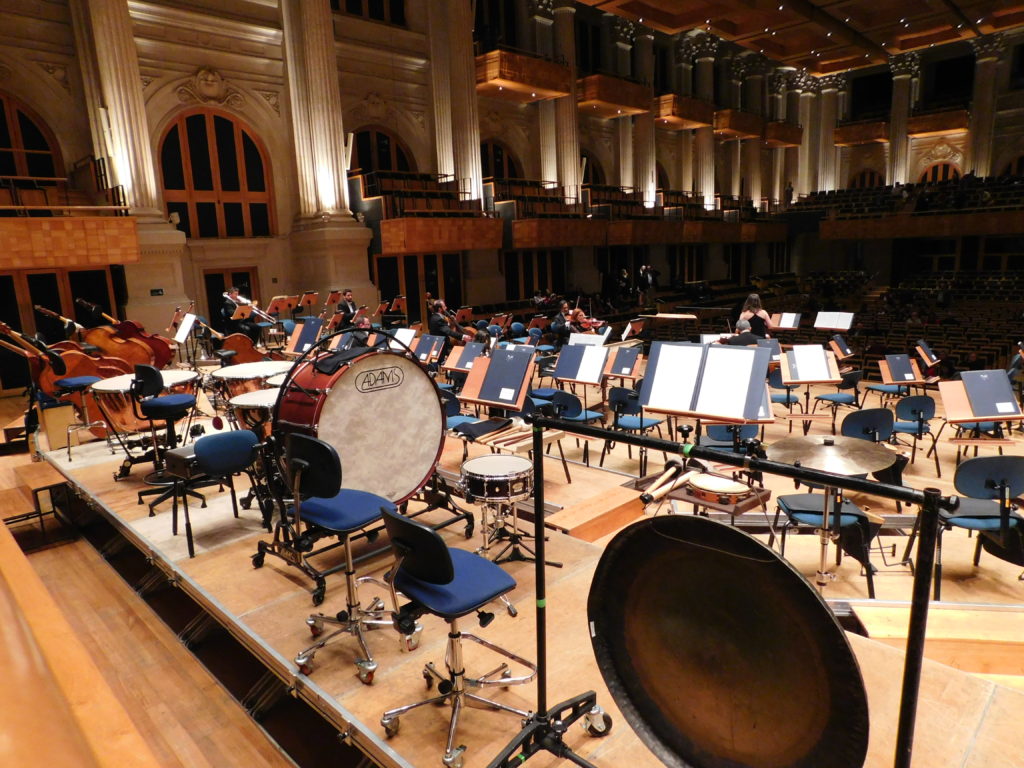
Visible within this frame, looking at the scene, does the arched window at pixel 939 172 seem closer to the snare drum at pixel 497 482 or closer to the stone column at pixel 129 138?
the stone column at pixel 129 138

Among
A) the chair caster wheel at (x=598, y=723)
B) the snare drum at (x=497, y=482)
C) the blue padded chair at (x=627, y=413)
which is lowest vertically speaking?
the chair caster wheel at (x=598, y=723)

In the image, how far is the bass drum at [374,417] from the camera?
4.03 metres

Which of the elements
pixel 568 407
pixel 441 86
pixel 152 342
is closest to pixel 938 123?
pixel 441 86

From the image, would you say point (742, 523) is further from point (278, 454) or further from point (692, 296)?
point (692, 296)

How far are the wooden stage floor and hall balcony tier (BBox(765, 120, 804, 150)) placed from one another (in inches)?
1148

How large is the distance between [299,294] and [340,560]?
12574mm

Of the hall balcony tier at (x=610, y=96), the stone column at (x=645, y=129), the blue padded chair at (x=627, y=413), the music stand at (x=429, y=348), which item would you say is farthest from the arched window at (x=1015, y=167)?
the music stand at (x=429, y=348)

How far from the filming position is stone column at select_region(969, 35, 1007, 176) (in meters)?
26.9

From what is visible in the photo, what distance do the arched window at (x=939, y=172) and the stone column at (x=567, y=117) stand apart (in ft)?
63.3

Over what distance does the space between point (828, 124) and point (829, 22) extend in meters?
14.2

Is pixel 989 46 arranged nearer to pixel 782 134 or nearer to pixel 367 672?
pixel 782 134

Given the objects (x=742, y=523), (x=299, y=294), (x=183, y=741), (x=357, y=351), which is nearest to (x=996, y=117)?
(x=299, y=294)

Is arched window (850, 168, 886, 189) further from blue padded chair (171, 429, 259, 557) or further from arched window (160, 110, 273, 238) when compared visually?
blue padded chair (171, 429, 259, 557)

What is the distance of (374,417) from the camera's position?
4254mm
